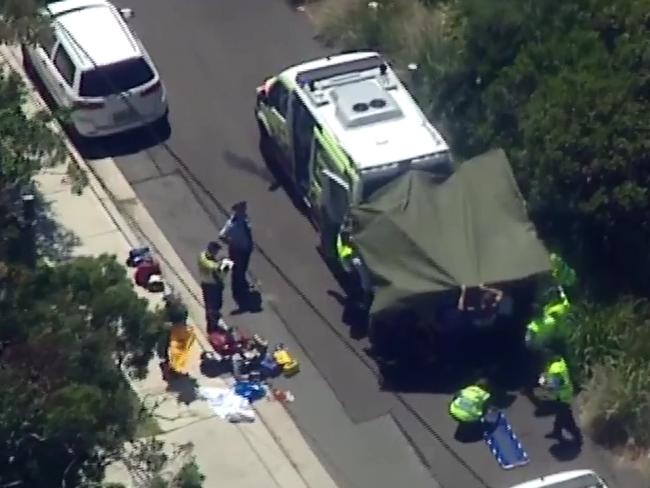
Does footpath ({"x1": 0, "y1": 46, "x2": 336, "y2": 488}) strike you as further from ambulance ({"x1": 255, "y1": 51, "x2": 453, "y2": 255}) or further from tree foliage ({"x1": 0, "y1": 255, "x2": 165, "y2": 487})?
tree foliage ({"x1": 0, "y1": 255, "x2": 165, "y2": 487})

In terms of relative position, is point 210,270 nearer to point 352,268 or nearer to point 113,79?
point 352,268

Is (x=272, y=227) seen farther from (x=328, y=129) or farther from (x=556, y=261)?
(x=556, y=261)

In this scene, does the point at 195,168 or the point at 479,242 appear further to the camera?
the point at 195,168

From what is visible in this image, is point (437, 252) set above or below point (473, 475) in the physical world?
above

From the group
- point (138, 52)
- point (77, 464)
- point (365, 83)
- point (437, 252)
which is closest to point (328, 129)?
point (365, 83)

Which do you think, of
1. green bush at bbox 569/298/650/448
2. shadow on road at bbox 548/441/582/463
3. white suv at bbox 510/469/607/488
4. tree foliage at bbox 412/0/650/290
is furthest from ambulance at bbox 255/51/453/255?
white suv at bbox 510/469/607/488

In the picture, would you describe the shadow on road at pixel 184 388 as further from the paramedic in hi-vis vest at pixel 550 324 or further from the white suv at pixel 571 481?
the white suv at pixel 571 481

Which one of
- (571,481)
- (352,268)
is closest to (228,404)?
(352,268)
